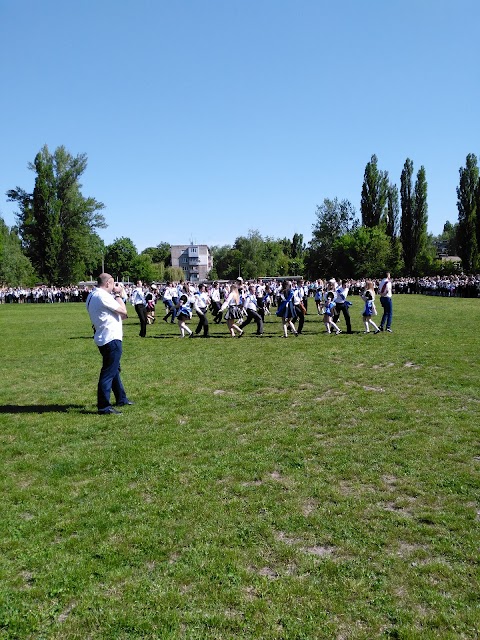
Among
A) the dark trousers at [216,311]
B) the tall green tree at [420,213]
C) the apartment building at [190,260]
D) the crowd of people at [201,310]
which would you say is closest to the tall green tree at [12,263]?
the crowd of people at [201,310]

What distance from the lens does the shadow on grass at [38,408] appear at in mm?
8258

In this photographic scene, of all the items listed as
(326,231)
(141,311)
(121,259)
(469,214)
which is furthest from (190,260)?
(141,311)

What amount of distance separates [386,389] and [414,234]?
62.4m

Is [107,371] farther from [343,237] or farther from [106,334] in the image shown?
[343,237]

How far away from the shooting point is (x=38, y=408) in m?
8.42

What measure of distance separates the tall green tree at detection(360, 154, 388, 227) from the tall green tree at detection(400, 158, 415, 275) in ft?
21.8

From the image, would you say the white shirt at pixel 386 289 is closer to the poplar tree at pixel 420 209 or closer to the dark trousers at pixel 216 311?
the dark trousers at pixel 216 311

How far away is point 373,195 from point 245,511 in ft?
248

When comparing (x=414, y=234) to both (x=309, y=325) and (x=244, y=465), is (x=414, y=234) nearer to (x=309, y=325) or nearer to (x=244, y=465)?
(x=309, y=325)

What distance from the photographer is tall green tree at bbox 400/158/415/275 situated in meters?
67.1

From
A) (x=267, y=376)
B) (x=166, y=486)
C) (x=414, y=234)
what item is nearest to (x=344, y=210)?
(x=414, y=234)

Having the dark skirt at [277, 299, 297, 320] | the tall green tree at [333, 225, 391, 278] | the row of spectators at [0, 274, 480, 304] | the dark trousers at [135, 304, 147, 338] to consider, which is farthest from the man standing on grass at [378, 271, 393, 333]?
the tall green tree at [333, 225, 391, 278]

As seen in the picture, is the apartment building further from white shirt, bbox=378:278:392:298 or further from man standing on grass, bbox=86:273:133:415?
man standing on grass, bbox=86:273:133:415

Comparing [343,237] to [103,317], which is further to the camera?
[343,237]
